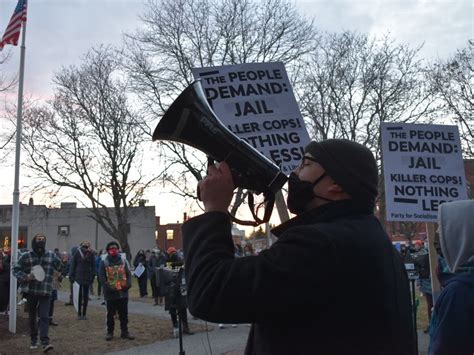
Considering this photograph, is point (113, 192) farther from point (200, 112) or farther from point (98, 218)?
point (200, 112)

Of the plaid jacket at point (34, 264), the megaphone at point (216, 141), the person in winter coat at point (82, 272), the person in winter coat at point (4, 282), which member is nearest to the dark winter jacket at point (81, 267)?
the person in winter coat at point (82, 272)

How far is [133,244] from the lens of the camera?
70.4 meters

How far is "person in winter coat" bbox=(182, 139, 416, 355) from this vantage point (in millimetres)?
1612

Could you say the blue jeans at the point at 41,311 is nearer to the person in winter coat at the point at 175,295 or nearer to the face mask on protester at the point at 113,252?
the face mask on protester at the point at 113,252

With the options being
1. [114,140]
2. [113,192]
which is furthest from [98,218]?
[114,140]

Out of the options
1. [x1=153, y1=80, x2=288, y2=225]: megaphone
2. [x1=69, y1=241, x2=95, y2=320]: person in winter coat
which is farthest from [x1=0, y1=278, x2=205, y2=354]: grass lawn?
[x1=153, y1=80, x2=288, y2=225]: megaphone

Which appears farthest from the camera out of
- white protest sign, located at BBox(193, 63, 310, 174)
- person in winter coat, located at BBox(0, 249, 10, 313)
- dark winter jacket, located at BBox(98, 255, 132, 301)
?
person in winter coat, located at BBox(0, 249, 10, 313)

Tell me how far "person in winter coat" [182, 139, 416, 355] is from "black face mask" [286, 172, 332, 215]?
7cm

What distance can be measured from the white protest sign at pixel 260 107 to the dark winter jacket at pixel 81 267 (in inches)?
455

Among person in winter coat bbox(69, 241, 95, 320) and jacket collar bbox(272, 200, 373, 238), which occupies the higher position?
jacket collar bbox(272, 200, 373, 238)

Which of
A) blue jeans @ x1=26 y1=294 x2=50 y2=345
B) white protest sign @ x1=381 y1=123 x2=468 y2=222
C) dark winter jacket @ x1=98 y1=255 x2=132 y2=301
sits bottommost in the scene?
blue jeans @ x1=26 y1=294 x2=50 y2=345

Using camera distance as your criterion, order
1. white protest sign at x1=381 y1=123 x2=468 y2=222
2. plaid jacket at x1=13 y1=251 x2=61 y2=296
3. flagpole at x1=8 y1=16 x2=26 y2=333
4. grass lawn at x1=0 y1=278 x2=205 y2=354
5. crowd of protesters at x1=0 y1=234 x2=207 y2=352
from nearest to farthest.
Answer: white protest sign at x1=381 y1=123 x2=468 y2=222
plaid jacket at x1=13 y1=251 x2=61 y2=296
crowd of protesters at x1=0 y1=234 x2=207 y2=352
grass lawn at x1=0 y1=278 x2=205 y2=354
flagpole at x1=8 y1=16 x2=26 y2=333

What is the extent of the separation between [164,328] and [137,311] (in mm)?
4018

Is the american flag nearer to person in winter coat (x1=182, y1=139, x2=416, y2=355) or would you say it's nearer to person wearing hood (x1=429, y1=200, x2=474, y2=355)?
person wearing hood (x1=429, y1=200, x2=474, y2=355)
